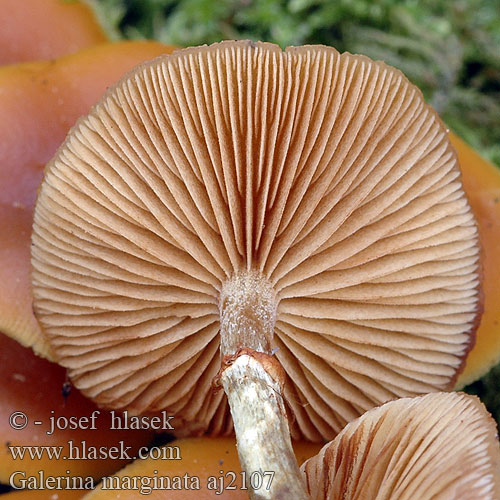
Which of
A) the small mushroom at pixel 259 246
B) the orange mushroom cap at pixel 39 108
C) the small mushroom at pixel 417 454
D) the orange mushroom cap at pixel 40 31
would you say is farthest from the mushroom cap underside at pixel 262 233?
the orange mushroom cap at pixel 40 31


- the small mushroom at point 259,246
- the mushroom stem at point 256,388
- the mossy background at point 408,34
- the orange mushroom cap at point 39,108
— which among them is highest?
the mossy background at point 408,34

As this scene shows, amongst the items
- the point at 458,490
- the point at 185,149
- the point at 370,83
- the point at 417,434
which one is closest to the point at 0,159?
the point at 185,149

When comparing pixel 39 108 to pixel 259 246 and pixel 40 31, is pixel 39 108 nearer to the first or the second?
pixel 40 31

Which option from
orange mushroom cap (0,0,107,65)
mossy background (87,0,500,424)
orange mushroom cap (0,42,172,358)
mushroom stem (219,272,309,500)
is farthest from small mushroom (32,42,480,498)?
mossy background (87,0,500,424)

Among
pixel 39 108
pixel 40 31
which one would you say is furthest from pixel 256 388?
pixel 40 31

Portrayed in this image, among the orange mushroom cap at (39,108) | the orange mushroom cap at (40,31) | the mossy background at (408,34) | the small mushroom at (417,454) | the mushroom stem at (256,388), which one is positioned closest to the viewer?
the small mushroom at (417,454)

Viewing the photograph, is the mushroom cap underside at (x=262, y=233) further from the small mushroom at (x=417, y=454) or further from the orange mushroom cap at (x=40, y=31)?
the orange mushroom cap at (x=40, y=31)
